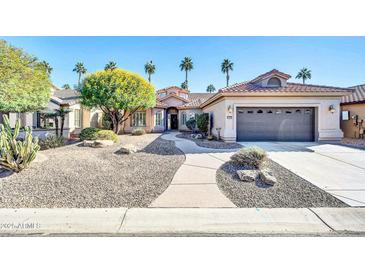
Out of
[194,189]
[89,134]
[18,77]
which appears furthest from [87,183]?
[18,77]

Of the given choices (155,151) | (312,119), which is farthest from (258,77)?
(155,151)

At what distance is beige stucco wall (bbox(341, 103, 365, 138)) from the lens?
1543 cm

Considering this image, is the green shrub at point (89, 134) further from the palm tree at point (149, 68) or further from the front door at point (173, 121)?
the palm tree at point (149, 68)

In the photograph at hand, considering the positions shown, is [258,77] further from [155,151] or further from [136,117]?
[136,117]

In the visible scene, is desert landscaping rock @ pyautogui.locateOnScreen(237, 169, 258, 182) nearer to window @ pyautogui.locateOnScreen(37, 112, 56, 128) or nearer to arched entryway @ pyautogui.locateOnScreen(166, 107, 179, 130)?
window @ pyautogui.locateOnScreen(37, 112, 56, 128)

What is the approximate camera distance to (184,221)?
4.00m

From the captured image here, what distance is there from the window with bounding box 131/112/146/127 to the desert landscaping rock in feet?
56.2

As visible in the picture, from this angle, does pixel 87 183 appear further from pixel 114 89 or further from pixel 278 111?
pixel 278 111

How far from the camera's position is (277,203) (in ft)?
15.6

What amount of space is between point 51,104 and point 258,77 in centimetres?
1720

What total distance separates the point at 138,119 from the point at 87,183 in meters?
16.6

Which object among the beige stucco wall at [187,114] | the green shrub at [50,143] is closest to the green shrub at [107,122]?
the green shrub at [50,143]

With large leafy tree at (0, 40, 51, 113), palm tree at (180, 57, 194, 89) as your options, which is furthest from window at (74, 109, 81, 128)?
palm tree at (180, 57, 194, 89)

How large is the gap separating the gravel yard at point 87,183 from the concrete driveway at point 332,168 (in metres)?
4.26
